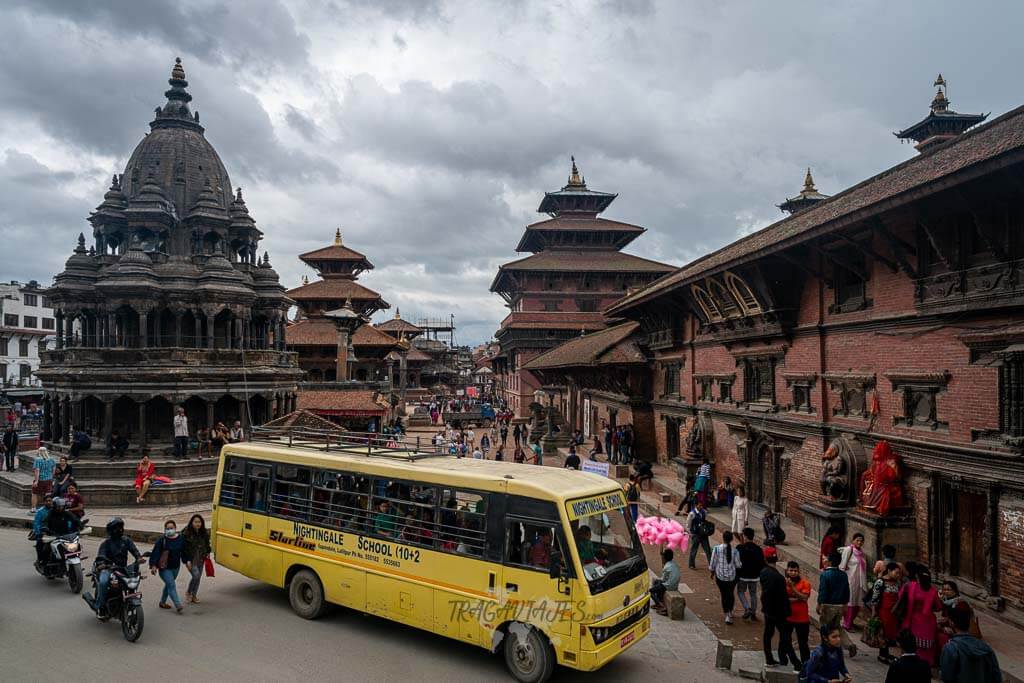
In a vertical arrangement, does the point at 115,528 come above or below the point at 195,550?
above

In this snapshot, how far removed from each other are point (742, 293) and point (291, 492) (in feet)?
38.6

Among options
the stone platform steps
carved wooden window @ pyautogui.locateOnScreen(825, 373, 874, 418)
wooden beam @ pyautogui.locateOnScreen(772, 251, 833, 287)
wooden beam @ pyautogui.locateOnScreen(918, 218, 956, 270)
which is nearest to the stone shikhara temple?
the stone platform steps

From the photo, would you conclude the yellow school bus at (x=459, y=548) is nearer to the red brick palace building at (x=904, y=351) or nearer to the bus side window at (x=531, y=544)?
the bus side window at (x=531, y=544)

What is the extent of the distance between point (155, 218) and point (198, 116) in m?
6.51

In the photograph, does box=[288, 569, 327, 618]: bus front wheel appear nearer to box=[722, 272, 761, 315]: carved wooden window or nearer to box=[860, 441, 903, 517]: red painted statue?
box=[860, 441, 903, 517]: red painted statue

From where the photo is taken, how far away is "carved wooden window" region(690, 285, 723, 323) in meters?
18.5

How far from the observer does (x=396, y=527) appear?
29.2ft

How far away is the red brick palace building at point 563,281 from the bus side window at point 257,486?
129ft

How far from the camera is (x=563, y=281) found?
5159 centimetres

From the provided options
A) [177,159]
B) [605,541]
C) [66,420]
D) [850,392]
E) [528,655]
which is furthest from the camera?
[177,159]

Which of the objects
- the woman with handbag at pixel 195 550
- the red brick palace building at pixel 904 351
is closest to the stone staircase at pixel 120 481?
the woman with handbag at pixel 195 550

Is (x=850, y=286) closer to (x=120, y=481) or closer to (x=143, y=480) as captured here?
(x=143, y=480)

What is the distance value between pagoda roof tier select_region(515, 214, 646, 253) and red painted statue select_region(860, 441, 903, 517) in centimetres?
4350

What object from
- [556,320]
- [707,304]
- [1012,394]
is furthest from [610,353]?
[556,320]
